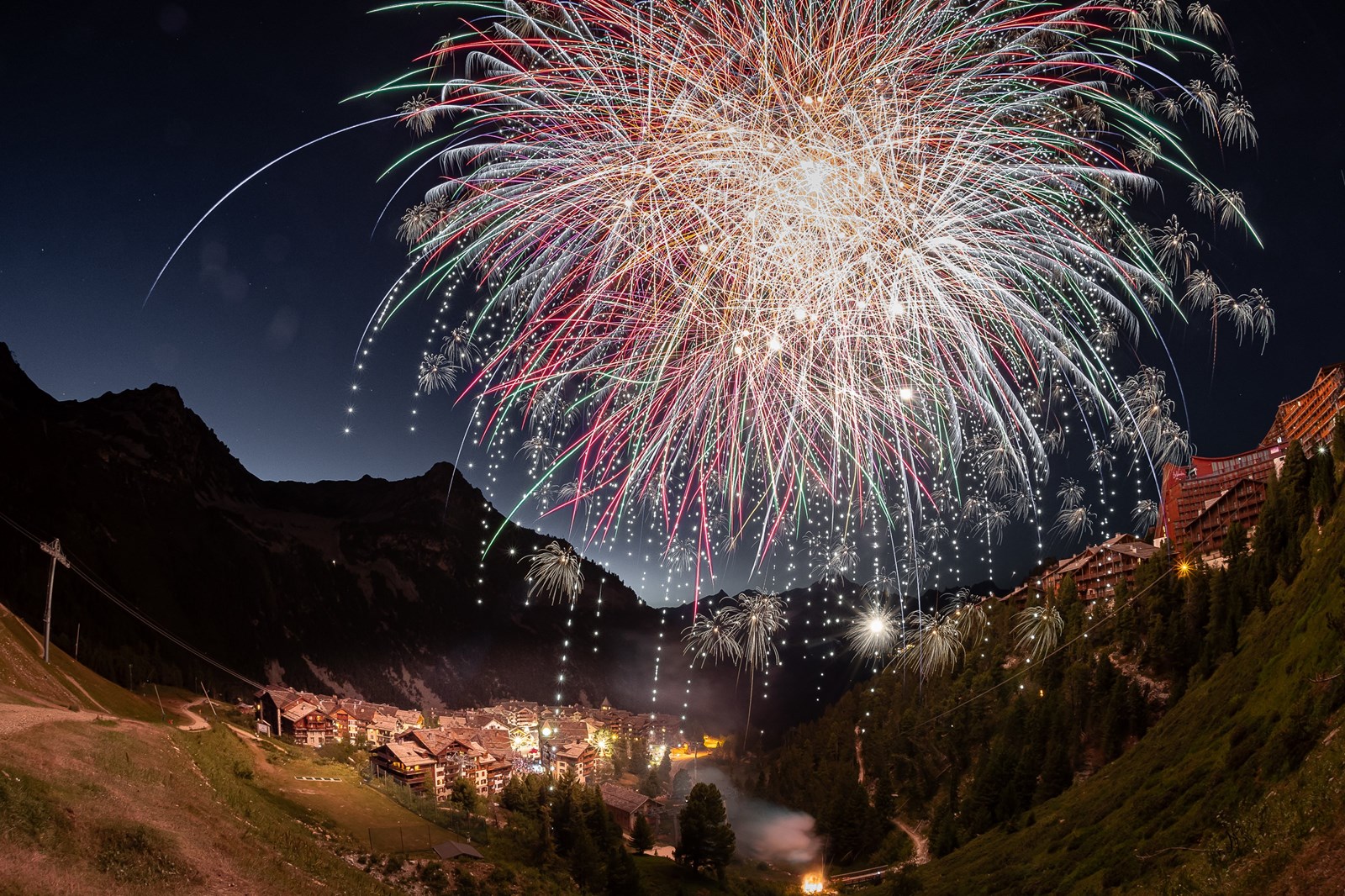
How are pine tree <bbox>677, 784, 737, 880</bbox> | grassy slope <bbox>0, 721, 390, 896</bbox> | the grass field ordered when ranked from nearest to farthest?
grassy slope <bbox>0, 721, 390, 896</bbox> → the grass field → pine tree <bbox>677, 784, 737, 880</bbox>

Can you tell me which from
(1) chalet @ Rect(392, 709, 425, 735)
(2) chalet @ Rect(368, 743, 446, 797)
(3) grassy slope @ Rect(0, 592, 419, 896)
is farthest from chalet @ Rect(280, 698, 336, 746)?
(3) grassy slope @ Rect(0, 592, 419, 896)

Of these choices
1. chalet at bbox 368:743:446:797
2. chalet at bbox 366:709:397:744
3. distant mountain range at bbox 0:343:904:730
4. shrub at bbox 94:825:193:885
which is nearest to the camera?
shrub at bbox 94:825:193:885

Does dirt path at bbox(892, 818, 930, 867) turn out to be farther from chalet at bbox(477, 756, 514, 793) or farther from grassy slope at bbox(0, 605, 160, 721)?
grassy slope at bbox(0, 605, 160, 721)

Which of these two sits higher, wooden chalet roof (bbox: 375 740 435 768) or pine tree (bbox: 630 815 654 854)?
wooden chalet roof (bbox: 375 740 435 768)

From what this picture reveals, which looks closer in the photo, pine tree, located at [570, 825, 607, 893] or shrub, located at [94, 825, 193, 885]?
shrub, located at [94, 825, 193, 885]

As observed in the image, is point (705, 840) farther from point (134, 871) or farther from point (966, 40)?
point (966, 40)

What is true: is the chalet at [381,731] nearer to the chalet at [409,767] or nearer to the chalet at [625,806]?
the chalet at [409,767]

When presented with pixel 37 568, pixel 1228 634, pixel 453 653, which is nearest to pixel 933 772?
pixel 1228 634
